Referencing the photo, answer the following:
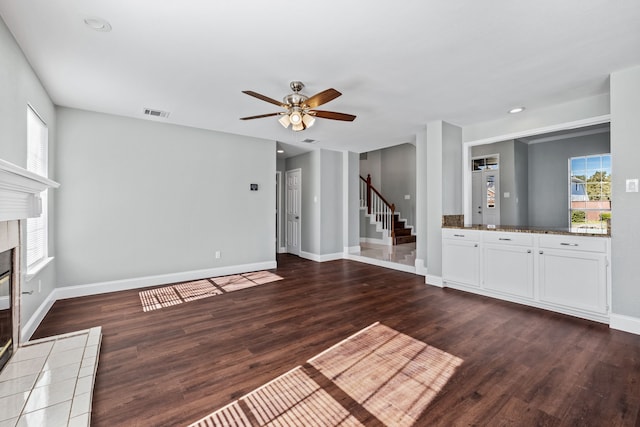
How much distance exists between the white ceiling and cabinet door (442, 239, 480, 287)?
6.34ft

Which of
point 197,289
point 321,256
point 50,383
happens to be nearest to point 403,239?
point 321,256

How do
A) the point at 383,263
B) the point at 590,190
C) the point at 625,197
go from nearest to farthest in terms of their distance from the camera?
the point at 625,197
the point at 383,263
the point at 590,190

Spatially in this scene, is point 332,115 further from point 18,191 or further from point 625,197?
point 625,197

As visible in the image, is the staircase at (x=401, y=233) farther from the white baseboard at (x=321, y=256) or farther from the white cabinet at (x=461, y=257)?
the white cabinet at (x=461, y=257)

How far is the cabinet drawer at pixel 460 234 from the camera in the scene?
4172 millimetres

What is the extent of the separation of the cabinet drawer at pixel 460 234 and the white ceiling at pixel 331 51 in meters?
1.72

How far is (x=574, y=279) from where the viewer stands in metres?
3.28

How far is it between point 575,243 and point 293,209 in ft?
17.7

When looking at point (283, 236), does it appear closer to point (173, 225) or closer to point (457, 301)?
point (173, 225)

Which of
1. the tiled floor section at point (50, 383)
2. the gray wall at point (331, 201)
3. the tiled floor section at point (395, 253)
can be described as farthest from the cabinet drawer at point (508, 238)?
the tiled floor section at point (50, 383)

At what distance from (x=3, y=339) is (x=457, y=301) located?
4415 mm

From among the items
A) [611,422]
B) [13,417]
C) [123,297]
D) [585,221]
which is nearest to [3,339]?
[13,417]

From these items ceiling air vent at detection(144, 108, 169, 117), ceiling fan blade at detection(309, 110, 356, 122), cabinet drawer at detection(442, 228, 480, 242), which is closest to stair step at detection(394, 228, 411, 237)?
cabinet drawer at detection(442, 228, 480, 242)

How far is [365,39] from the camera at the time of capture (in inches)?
92.7
